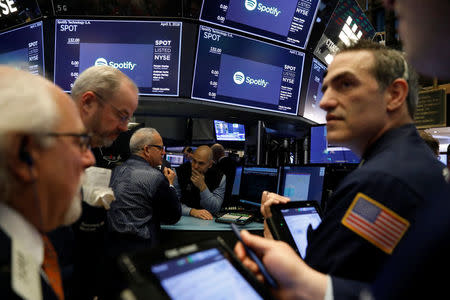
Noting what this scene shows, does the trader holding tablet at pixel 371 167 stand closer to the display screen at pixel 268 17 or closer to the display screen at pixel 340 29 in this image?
the display screen at pixel 268 17

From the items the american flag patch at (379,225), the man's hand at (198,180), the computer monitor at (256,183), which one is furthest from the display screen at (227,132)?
the american flag patch at (379,225)

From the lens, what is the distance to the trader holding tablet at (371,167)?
746 millimetres

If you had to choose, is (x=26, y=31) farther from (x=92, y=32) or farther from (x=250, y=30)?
(x=250, y=30)

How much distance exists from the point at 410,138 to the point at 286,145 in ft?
7.71

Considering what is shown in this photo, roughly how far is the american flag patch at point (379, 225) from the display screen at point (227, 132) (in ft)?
12.8

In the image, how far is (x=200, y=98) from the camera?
8.29 feet

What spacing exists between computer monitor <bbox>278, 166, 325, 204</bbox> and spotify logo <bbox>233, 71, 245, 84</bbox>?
2.86 feet

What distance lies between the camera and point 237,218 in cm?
270

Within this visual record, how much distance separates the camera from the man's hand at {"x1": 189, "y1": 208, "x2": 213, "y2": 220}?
9.82ft

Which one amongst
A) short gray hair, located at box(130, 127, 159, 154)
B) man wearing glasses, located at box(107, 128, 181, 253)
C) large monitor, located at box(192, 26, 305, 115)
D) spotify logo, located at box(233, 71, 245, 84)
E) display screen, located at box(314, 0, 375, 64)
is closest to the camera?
man wearing glasses, located at box(107, 128, 181, 253)

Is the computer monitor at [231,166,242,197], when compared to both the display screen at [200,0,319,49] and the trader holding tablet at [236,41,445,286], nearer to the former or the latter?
the display screen at [200,0,319,49]

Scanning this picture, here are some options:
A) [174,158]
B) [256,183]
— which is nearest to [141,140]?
[256,183]

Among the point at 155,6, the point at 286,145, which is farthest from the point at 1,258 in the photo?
the point at 286,145

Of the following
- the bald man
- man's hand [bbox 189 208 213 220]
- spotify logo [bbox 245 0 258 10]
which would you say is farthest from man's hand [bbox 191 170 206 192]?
spotify logo [bbox 245 0 258 10]
